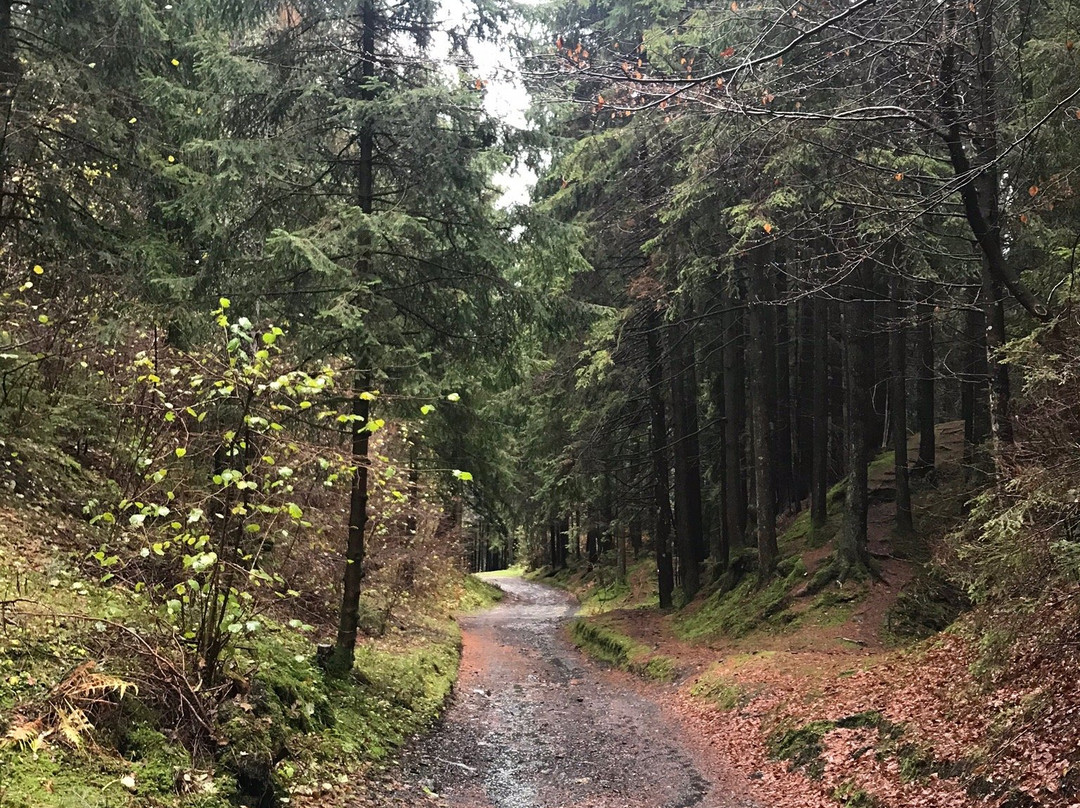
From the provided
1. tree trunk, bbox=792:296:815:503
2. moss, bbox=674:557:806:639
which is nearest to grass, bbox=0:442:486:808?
moss, bbox=674:557:806:639

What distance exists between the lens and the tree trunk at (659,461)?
59.1 feet

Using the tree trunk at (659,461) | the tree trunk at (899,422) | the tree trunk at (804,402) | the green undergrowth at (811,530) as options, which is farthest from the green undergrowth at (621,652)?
the tree trunk at (804,402)

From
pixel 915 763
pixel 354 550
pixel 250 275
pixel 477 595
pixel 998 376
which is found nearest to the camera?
pixel 915 763

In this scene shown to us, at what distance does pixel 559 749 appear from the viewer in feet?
31.2

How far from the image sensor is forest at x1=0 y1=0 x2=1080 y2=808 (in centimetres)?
549

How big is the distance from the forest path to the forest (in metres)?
0.09

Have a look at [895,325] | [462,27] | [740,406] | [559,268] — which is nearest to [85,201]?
[462,27]

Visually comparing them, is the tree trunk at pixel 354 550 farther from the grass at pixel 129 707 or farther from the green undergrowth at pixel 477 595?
the green undergrowth at pixel 477 595

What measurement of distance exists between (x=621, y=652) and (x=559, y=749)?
6.91m

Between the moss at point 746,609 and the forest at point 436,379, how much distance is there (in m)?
0.16

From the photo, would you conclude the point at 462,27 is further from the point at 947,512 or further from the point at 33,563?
the point at 947,512

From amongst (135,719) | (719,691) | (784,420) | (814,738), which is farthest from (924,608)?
(135,719)

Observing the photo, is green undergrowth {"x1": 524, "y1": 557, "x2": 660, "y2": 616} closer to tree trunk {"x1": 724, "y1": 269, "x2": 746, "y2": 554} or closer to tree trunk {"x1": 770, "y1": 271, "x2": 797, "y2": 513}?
tree trunk {"x1": 724, "y1": 269, "x2": 746, "y2": 554}

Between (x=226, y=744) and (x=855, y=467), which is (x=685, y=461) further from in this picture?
(x=226, y=744)
